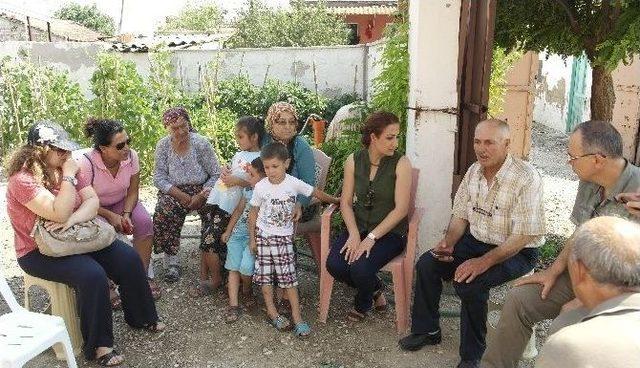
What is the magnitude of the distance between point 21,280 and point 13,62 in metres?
5.05

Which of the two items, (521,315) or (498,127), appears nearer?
(521,315)

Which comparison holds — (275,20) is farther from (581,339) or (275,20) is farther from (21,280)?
(581,339)

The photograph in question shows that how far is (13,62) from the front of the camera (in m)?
8.37

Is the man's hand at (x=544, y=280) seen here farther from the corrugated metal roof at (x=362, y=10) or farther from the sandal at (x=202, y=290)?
the corrugated metal roof at (x=362, y=10)

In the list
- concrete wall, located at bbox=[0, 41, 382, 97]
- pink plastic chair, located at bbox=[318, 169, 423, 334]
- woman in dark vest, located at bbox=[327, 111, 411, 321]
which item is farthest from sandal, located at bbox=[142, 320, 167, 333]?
concrete wall, located at bbox=[0, 41, 382, 97]

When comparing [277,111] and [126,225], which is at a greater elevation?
[277,111]

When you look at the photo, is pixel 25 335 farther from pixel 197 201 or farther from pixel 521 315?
pixel 521 315

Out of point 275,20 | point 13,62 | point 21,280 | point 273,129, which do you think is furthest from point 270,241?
point 275,20

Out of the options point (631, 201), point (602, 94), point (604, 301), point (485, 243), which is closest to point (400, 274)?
point (485, 243)

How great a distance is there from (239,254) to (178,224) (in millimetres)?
853

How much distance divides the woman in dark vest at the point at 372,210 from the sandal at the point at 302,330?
0.37 meters

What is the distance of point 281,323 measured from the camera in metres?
3.77

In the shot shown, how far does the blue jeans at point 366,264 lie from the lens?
362 centimetres

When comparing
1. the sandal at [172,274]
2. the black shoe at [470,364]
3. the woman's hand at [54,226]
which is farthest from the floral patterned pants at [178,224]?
the black shoe at [470,364]
